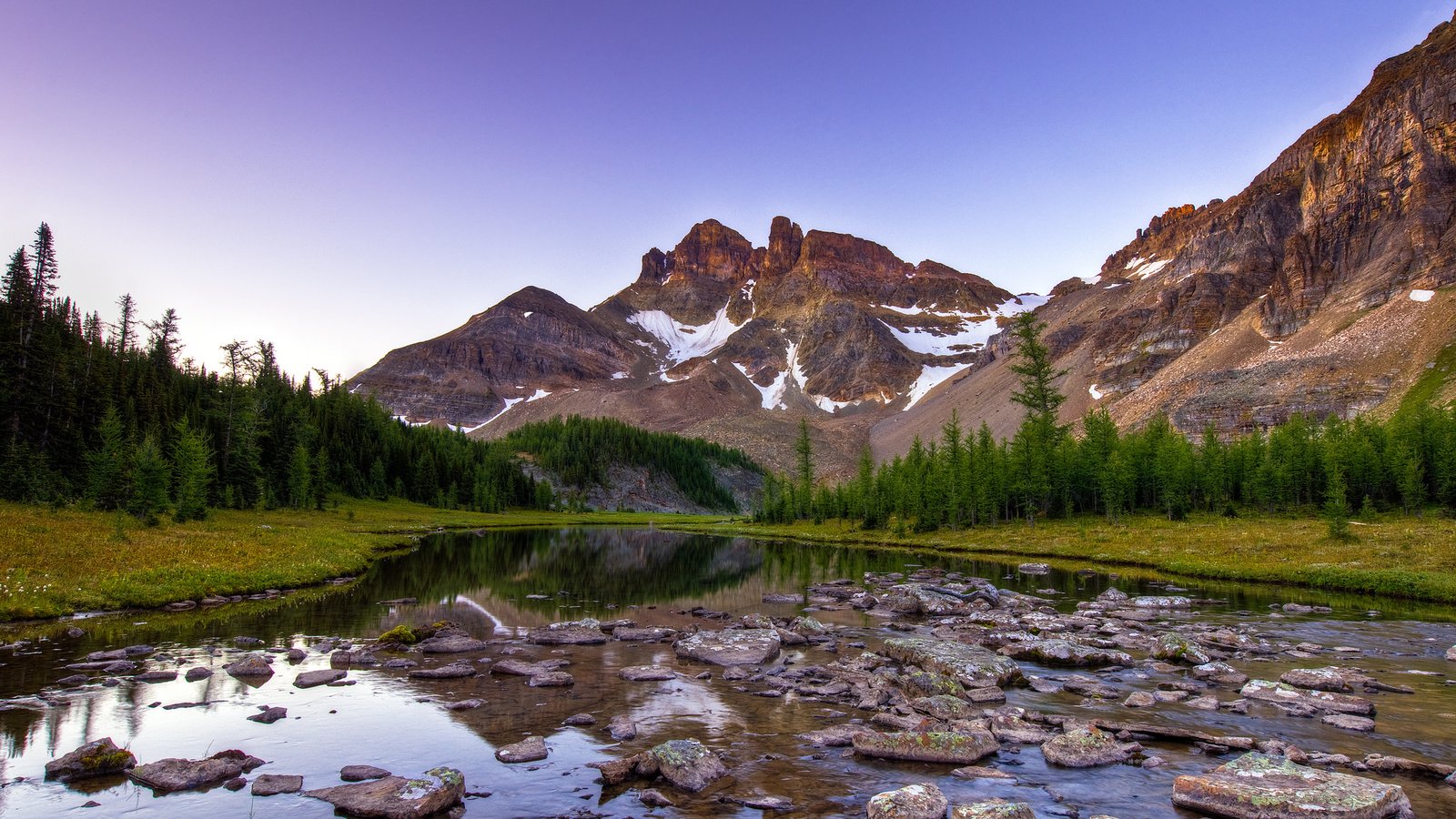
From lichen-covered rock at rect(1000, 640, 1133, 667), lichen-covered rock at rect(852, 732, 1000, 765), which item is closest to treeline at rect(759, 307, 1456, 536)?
lichen-covered rock at rect(1000, 640, 1133, 667)

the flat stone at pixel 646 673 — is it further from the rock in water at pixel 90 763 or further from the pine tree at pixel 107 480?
the pine tree at pixel 107 480

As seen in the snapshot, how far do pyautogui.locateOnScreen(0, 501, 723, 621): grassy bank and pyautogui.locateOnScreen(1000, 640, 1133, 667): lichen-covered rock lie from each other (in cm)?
3629

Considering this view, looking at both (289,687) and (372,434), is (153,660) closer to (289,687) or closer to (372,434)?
(289,687)

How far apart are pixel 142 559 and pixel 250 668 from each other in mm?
21085

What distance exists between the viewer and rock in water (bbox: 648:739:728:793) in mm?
12266

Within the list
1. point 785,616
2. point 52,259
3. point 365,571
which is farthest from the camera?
point 52,259

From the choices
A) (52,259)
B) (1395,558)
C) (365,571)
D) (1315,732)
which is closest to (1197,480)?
(1395,558)

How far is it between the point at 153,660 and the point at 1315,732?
31.3m

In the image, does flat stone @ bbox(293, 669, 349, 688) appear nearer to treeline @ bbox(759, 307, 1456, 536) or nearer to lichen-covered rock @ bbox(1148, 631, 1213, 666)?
lichen-covered rock @ bbox(1148, 631, 1213, 666)

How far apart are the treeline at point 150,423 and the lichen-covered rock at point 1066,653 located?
5423 cm

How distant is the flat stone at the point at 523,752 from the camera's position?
534 inches

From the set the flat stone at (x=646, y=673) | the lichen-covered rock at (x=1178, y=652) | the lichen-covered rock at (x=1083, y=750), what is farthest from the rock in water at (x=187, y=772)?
the lichen-covered rock at (x=1178, y=652)

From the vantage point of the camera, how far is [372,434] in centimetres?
13275

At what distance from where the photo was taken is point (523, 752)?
45.1 feet
